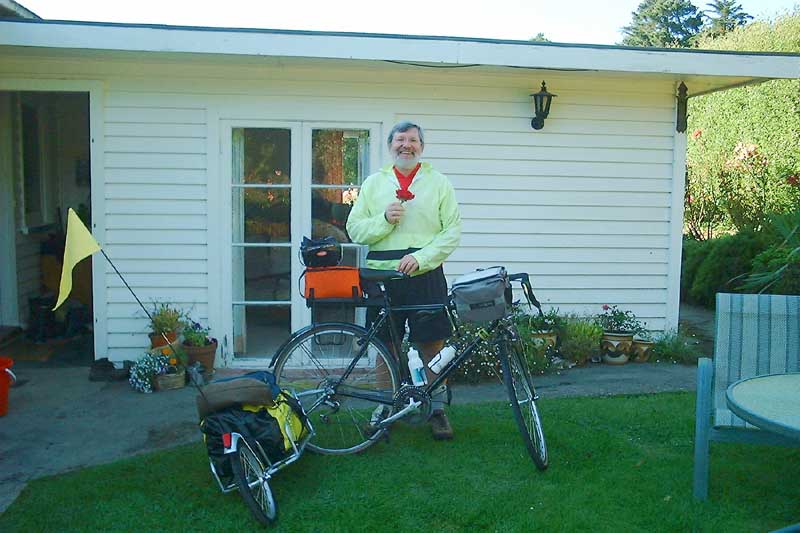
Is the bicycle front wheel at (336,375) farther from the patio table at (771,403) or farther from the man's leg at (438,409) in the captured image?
the patio table at (771,403)

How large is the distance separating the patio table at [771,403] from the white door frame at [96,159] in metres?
4.55

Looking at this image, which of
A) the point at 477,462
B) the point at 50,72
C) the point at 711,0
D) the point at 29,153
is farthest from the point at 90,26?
the point at 711,0

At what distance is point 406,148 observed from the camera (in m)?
4.01

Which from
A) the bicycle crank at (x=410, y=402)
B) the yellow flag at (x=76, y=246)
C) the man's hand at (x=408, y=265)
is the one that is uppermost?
the yellow flag at (x=76, y=246)

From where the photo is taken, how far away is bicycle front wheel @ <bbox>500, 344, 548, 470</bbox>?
370cm

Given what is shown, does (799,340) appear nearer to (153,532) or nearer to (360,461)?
(360,461)

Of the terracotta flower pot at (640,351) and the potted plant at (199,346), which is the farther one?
the terracotta flower pot at (640,351)

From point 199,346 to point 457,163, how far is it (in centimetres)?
236

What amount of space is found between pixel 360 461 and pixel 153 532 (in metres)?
1.08

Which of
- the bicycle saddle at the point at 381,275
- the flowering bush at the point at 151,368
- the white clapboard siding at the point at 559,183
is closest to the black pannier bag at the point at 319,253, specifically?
the bicycle saddle at the point at 381,275

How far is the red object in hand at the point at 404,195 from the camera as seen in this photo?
4.04 meters

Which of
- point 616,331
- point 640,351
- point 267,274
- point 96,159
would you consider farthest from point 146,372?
point 640,351

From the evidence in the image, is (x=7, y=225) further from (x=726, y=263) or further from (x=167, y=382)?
(x=726, y=263)

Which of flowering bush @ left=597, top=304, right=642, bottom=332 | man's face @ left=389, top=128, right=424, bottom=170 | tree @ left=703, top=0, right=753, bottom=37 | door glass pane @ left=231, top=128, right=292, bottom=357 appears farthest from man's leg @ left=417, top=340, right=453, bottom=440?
tree @ left=703, top=0, right=753, bottom=37
